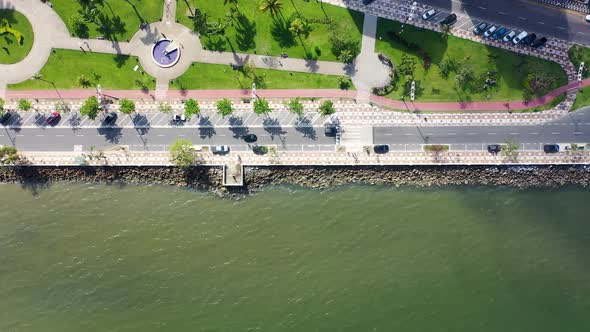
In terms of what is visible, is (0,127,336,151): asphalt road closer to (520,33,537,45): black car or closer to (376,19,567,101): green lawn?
(376,19,567,101): green lawn

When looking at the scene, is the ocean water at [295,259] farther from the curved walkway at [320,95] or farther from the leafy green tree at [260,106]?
the curved walkway at [320,95]

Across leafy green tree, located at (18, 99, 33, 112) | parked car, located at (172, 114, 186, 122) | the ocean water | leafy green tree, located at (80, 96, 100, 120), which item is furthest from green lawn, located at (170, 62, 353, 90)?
leafy green tree, located at (18, 99, 33, 112)

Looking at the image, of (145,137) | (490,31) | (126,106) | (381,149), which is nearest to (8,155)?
(126,106)

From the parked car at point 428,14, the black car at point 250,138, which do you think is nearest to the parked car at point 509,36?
the parked car at point 428,14

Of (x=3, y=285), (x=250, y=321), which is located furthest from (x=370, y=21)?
(x=3, y=285)

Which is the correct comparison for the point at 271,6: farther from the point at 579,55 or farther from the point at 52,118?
the point at 579,55
